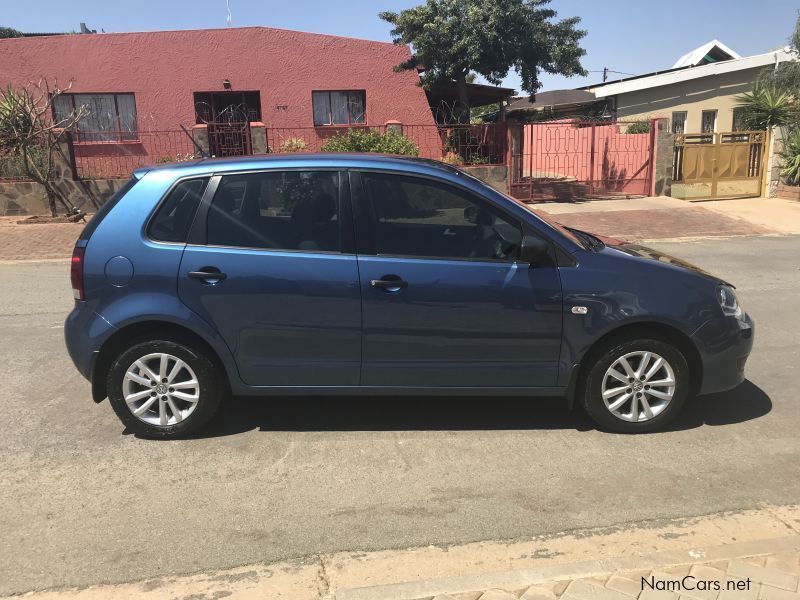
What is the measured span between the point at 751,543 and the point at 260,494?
243cm

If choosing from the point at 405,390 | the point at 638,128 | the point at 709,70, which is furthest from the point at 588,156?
the point at 405,390

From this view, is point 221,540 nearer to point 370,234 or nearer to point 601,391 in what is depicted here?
point 370,234

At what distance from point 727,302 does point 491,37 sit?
14147 mm

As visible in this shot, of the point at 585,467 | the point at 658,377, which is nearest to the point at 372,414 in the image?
the point at 585,467

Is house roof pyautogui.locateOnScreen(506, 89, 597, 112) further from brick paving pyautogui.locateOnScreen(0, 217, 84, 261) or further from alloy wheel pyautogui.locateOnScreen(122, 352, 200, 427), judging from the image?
alloy wheel pyautogui.locateOnScreen(122, 352, 200, 427)

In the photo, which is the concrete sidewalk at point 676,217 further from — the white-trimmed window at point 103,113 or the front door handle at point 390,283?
the white-trimmed window at point 103,113

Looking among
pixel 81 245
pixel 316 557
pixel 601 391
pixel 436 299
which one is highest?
pixel 81 245

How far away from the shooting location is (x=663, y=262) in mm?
4098

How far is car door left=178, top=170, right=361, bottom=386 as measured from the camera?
379 cm

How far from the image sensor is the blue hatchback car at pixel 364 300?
12.5 feet

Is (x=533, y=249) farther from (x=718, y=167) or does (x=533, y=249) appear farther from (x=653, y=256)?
(x=718, y=167)

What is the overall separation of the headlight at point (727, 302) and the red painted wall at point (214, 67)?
17.5 m

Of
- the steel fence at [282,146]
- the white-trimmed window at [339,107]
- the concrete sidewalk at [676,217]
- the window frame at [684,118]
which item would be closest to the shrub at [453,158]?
the steel fence at [282,146]

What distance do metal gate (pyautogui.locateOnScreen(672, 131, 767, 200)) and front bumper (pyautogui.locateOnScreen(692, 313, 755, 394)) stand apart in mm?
15584
